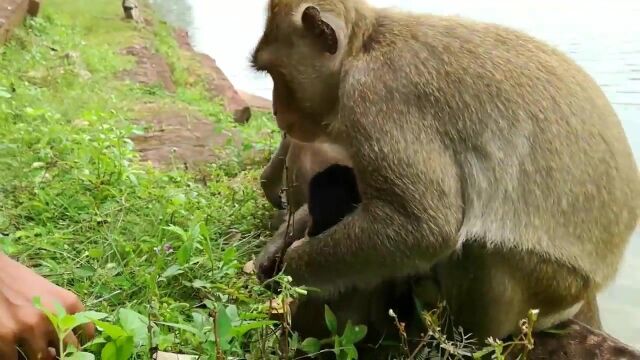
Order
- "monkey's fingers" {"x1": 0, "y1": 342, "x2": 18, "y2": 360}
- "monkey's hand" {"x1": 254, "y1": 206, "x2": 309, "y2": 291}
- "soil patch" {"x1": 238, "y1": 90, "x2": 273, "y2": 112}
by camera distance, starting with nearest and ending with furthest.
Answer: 1. "monkey's fingers" {"x1": 0, "y1": 342, "x2": 18, "y2": 360}
2. "monkey's hand" {"x1": 254, "y1": 206, "x2": 309, "y2": 291}
3. "soil patch" {"x1": 238, "y1": 90, "x2": 273, "y2": 112}

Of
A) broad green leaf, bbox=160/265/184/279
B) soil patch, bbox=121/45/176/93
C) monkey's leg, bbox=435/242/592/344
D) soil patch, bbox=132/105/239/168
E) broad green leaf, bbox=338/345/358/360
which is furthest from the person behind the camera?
soil patch, bbox=121/45/176/93

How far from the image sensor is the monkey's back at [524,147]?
2975 millimetres

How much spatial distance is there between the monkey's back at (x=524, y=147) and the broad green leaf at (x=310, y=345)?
0.66 m

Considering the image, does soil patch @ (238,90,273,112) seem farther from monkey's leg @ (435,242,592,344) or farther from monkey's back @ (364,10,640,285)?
monkey's leg @ (435,242,592,344)

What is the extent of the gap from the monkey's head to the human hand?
4.46ft

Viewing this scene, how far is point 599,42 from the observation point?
8.16 metres

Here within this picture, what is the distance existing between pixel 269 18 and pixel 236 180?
2.00 meters

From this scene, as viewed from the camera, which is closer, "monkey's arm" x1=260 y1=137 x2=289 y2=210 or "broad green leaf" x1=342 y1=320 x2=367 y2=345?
"broad green leaf" x1=342 y1=320 x2=367 y2=345

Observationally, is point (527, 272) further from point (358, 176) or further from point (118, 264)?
point (118, 264)

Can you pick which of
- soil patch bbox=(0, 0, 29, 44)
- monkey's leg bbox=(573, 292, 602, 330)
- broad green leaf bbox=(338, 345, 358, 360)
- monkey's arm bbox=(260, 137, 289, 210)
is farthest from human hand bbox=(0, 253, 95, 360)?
soil patch bbox=(0, 0, 29, 44)

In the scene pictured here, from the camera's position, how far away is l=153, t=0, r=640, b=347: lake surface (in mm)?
4523

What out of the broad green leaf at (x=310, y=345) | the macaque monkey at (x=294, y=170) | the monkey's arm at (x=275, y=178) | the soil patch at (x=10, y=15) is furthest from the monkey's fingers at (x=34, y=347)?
the soil patch at (x=10, y=15)

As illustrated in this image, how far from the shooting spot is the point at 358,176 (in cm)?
303

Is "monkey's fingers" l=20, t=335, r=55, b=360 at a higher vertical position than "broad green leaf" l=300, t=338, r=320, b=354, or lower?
higher
